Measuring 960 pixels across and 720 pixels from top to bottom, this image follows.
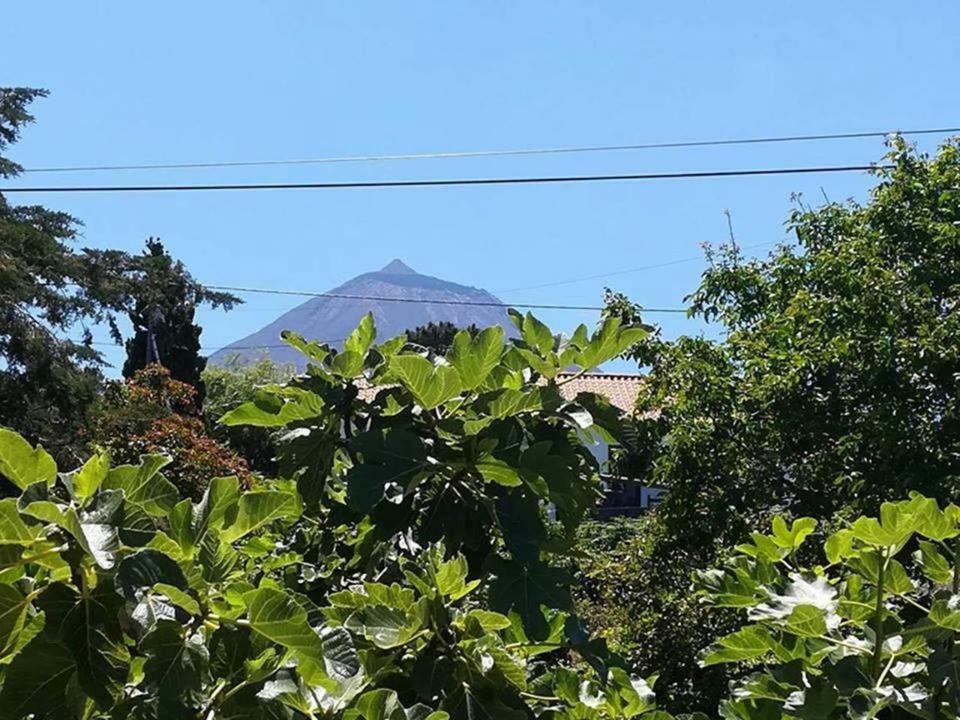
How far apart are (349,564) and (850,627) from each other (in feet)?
3.38

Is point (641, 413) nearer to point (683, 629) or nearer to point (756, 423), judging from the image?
point (756, 423)

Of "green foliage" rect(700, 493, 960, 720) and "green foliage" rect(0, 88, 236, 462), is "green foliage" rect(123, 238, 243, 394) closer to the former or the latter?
"green foliage" rect(0, 88, 236, 462)

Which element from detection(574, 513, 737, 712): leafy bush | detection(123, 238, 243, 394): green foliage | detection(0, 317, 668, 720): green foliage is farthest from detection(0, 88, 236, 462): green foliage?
detection(0, 317, 668, 720): green foliage

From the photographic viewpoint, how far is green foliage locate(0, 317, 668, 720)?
1.26 m

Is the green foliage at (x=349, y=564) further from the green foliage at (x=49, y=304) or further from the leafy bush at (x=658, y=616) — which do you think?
the green foliage at (x=49, y=304)

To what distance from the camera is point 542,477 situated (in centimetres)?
171

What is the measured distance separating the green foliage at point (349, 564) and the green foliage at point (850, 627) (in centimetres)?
24

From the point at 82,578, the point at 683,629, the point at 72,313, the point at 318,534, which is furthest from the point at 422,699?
the point at 72,313

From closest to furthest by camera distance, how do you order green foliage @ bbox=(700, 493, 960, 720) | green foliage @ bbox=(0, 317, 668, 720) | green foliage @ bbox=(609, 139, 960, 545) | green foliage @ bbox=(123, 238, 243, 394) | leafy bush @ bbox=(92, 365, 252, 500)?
1. green foliage @ bbox=(0, 317, 668, 720)
2. green foliage @ bbox=(700, 493, 960, 720)
3. green foliage @ bbox=(609, 139, 960, 545)
4. leafy bush @ bbox=(92, 365, 252, 500)
5. green foliage @ bbox=(123, 238, 243, 394)

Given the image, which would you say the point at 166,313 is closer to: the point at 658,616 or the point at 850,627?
the point at 658,616

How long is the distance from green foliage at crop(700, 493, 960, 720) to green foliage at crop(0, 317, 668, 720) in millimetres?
244

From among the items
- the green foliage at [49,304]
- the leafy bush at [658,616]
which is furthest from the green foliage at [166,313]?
the leafy bush at [658,616]

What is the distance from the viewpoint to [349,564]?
2328 millimetres

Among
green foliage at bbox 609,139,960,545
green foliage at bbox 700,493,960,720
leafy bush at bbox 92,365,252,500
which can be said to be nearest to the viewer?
green foliage at bbox 700,493,960,720
